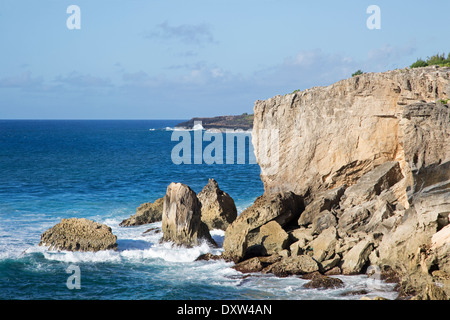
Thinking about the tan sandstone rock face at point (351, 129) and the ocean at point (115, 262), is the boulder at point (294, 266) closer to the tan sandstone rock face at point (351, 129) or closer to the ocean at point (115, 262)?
Answer: the ocean at point (115, 262)

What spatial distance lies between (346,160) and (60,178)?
35692 mm

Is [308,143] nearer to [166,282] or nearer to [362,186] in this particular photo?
[362,186]

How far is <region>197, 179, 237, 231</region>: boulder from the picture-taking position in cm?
2958

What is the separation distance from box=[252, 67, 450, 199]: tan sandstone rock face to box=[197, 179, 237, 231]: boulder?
298cm

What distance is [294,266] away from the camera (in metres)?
21.4

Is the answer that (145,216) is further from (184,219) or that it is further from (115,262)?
(115,262)

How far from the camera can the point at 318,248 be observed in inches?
877

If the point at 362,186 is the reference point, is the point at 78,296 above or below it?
below

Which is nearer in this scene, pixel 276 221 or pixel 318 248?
pixel 318 248

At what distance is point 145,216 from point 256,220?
10.1m

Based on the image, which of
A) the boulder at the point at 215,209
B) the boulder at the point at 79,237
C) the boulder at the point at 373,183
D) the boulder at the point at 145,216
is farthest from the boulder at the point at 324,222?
the boulder at the point at 145,216

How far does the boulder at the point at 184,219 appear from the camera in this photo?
1021 inches

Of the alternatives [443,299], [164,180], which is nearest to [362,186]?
[443,299]

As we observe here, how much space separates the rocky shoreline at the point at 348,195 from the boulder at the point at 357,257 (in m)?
0.04
